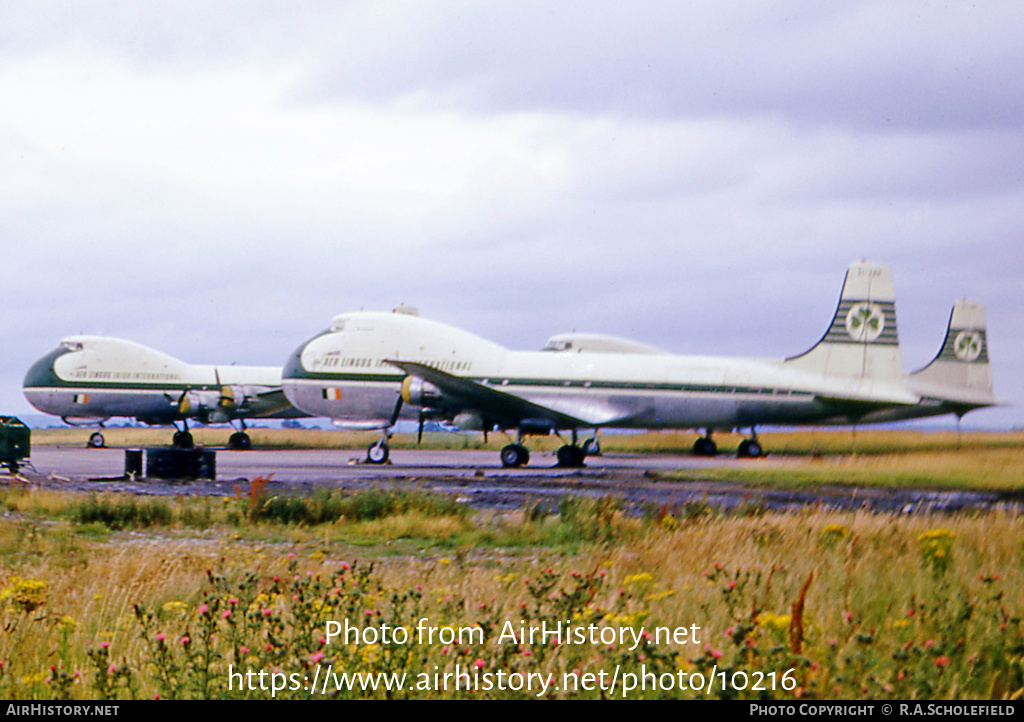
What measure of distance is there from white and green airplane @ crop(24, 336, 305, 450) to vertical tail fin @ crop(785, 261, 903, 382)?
33.0m

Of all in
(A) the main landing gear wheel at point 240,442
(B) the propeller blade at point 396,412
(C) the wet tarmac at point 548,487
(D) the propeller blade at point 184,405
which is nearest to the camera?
(C) the wet tarmac at point 548,487

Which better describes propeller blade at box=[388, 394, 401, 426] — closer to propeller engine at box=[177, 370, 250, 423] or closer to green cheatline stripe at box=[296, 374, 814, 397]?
green cheatline stripe at box=[296, 374, 814, 397]

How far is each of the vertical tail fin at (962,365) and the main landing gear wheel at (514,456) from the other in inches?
693

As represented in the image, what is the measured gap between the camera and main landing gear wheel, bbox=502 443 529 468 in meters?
32.7

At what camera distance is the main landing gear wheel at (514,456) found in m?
32.7

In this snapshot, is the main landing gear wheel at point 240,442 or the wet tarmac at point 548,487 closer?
the wet tarmac at point 548,487

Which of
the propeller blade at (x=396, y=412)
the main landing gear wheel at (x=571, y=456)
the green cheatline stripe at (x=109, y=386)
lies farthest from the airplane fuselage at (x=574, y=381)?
the green cheatline stripe at (x=109, y=386)

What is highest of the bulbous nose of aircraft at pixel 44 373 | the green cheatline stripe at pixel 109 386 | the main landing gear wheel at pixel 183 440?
the bulbous nose of aircraft at pixel 44 373


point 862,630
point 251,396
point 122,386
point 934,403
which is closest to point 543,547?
point 862,630

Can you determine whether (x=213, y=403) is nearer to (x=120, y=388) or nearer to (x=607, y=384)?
(x=120, y=388)

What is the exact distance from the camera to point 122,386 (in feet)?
176

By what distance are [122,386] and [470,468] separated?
99.8 feet

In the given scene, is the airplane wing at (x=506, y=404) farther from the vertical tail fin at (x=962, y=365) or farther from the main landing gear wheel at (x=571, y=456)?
the vertical tail fin at (x=962, y=365)

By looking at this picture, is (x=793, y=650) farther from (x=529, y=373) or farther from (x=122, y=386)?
(x=122, y=386)
